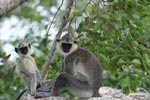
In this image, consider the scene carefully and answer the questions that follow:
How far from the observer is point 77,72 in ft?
24.9

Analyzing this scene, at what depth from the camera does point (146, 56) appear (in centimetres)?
709

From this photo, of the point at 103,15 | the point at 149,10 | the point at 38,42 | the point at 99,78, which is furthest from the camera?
the point at 38,42

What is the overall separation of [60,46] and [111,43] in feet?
2.39

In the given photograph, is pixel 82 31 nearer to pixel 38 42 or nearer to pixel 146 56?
pixel 146 56

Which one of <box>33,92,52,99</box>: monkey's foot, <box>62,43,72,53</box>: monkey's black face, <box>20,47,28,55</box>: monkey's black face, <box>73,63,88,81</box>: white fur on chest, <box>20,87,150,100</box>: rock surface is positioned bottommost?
<box>20,87,150,100</box>: rock surface

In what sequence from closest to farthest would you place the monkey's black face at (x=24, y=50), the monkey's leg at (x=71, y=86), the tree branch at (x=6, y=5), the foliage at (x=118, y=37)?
the tree branch at (x=6, y=5)
the foliage at (x=118, y=37)
the monkey's leg at (x=71, y=86)
the monkey's black face at (x=24, y=50)

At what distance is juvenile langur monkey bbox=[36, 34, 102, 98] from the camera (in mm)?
7465

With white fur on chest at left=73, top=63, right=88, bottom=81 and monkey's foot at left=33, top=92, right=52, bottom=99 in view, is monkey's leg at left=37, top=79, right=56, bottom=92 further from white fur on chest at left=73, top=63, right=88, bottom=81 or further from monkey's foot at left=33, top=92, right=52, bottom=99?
white fur on chest at left=73, top=63, right=88, bottom=81

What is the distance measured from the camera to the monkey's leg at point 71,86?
743 centimetres

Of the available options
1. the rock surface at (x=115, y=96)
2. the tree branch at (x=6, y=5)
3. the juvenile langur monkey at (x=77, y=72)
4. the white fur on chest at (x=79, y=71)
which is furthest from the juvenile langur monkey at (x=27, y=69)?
the tree branch at (x=6, y=5)

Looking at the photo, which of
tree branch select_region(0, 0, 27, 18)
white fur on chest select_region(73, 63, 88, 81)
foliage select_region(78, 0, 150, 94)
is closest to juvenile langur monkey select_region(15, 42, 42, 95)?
white fur on chest select_region(73, 63, 88, 81)

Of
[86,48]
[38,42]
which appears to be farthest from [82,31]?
[38,42]

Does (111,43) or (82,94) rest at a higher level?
(111,43)

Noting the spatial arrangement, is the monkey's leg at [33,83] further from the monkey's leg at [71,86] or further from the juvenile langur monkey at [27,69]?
the monkey's leg at [71,86]
